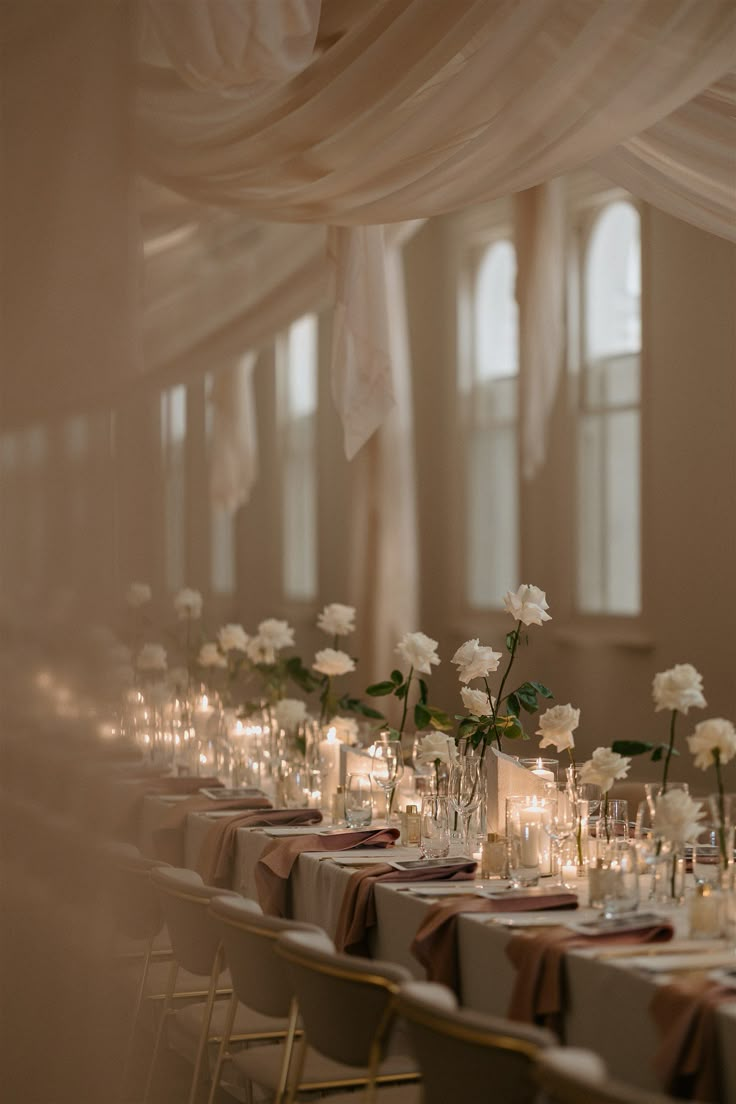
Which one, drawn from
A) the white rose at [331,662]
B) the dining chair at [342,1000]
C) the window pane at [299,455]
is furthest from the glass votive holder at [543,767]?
the window pane at [299,455]

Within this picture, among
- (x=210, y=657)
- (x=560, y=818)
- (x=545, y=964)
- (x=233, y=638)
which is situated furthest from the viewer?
(x=233, y=638)

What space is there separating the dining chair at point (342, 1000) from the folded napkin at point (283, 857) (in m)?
0.96

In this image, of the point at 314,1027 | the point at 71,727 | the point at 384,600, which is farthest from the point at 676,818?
the point at 384,600

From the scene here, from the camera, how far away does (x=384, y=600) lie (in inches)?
316

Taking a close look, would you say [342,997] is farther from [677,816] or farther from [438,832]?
[438,832]

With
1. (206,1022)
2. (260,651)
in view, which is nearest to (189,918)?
(206,1022)

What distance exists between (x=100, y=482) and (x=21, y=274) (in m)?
0.45

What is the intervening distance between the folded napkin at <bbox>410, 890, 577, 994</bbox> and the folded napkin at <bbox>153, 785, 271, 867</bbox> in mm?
1098

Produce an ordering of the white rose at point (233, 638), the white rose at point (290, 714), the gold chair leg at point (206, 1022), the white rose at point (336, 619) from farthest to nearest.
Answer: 1. the white rose at point (233, 638)
2. the white rose at point (336, 619)
3. the white rose at point (290, 714)
4. the gold chair leg at point (206, 1022)

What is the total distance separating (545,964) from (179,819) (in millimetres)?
1749

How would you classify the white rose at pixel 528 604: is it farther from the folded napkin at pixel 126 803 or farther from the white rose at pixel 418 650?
the folded napkin at pixel 126 803

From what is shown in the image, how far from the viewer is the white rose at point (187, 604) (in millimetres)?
3137

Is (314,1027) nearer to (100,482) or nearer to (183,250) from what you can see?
(100,482)

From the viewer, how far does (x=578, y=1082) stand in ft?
6.45
